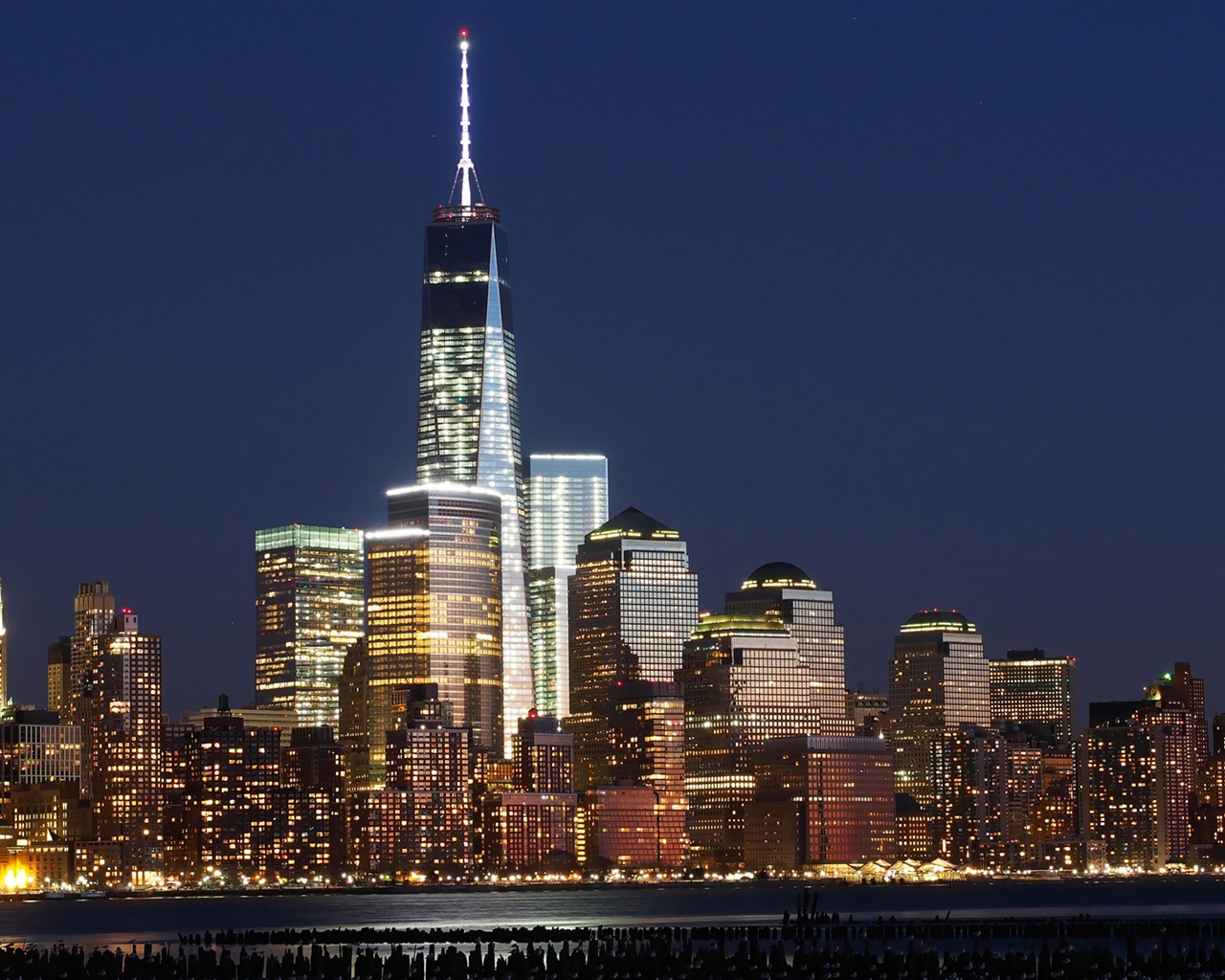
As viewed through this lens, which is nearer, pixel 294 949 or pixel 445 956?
pixel 445 956

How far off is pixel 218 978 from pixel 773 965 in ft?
99.8

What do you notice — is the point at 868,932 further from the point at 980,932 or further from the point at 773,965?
the point at 773,965

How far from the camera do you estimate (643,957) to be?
147 meters

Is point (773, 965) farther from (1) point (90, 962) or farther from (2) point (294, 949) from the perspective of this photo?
(2) point (294, 949)

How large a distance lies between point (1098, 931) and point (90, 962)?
78.5 m

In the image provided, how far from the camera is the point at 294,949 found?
187250 millimetres

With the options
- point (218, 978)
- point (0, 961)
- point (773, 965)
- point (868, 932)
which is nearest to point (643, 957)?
point (773, 965)

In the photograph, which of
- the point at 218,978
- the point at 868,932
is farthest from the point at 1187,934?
the point at 218,978

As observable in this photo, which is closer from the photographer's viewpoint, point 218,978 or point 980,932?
point 218,978

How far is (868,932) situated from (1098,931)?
1662cm

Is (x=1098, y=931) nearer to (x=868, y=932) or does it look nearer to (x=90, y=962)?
(x=868, y=932)

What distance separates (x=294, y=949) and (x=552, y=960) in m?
39.9

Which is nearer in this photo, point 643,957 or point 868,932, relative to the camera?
point 643,957

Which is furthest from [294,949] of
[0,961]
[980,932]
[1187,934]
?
[1187,934]
